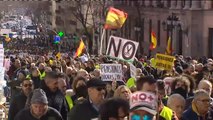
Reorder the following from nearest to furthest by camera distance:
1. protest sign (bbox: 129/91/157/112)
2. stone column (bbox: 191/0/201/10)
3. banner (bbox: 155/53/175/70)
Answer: protest sign (bbox: 129/91/157/112)
banner (bbox: 155/53/175/70)
stone column (bbox: 191/0/201/10)

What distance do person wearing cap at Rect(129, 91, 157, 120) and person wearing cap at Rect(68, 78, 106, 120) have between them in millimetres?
2551

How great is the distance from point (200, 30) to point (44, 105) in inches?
1766

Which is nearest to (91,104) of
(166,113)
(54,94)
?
(166,113)

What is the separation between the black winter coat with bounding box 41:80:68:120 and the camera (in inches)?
420

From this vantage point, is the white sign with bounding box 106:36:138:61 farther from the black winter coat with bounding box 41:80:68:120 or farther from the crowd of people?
the black winter coat with bounding box 41:80:68:120

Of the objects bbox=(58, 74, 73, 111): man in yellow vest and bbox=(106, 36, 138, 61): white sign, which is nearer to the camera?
bbox=(58, 74, 73, 111): man in yellow vest

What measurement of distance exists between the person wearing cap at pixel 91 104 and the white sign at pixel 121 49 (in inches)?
264

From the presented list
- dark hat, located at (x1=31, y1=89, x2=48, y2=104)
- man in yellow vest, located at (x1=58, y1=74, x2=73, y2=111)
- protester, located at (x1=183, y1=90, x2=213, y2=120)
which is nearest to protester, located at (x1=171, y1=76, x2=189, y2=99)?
man in yellow vest, located at (x1=58, y1=74, x2=73, y2=111)

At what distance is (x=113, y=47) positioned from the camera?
1644 cm

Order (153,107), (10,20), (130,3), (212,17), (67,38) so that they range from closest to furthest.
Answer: (153,107)
(212,17)
(130,3)
(67,38)
(10,20)

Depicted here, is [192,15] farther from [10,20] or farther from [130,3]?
[10,20]

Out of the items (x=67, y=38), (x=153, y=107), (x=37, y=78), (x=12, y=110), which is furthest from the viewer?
(x=67, y=38)

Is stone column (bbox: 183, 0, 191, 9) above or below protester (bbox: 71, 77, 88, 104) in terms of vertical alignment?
above

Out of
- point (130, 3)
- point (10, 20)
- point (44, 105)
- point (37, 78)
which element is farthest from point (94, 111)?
point (10, 20)
